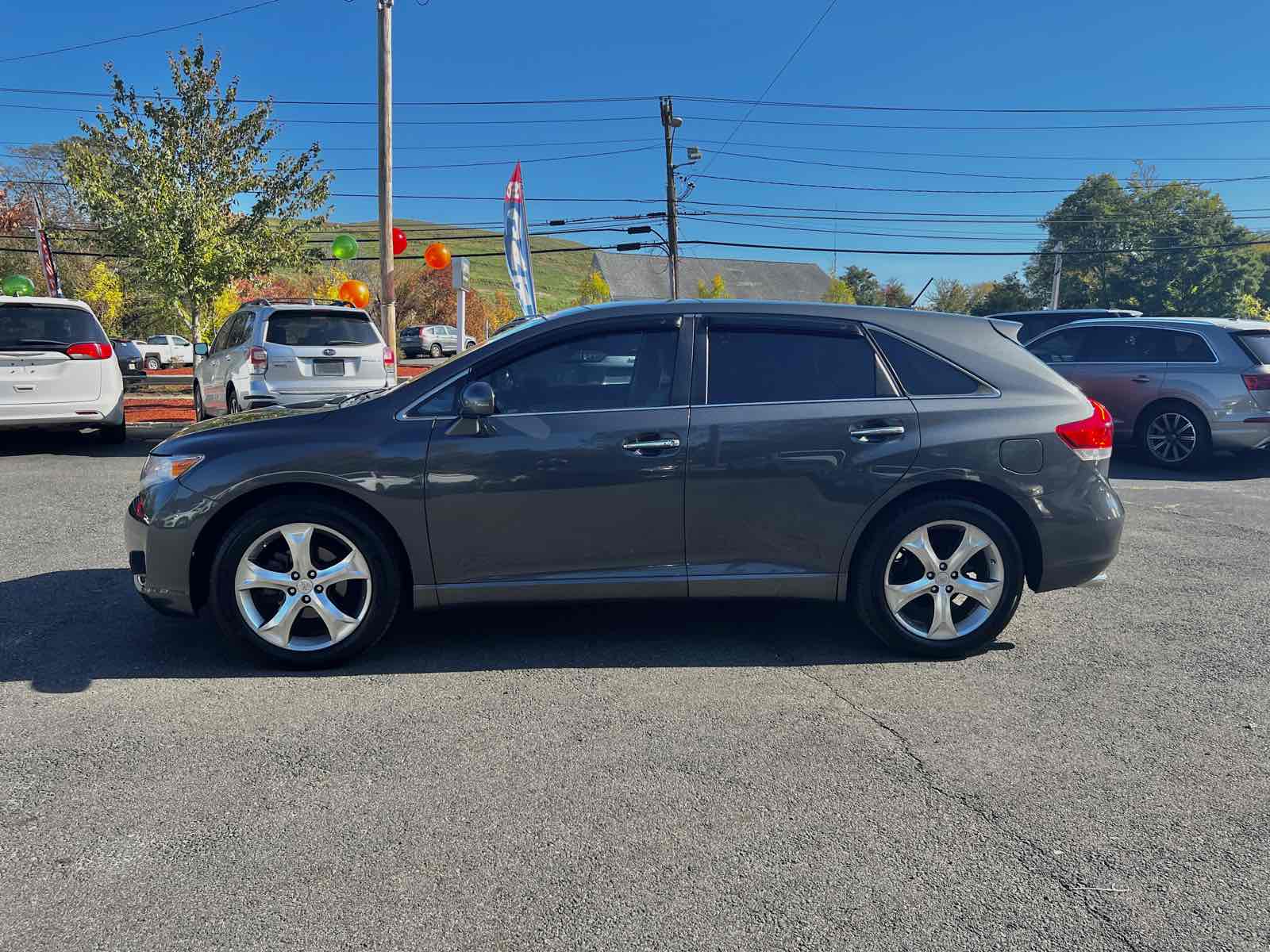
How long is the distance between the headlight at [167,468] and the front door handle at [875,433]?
9.63 ft

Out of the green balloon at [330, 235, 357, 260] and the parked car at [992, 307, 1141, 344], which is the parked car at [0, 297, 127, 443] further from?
the parked car at [992, 307, 1141, 344]

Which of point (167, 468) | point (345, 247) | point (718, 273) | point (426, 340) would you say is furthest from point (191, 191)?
point (718, 273)

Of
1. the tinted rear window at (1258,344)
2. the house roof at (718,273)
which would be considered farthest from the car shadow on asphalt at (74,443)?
the house roof at (718,273)

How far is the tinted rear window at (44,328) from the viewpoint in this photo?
10102mm

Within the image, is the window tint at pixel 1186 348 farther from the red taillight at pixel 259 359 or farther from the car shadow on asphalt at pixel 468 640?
the red taillight at pixel 259 359

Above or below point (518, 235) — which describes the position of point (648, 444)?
below

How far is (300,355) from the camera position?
35.3 ft

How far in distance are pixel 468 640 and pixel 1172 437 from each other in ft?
30.1

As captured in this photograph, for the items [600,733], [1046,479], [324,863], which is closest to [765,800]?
[600,733]

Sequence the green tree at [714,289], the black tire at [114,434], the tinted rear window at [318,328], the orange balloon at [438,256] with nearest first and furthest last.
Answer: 1. the tinted rear window at [318,328]
2. the black tire at [114,434]
3. the orange balloon at [438,256]
4. the green tree at [714,289]

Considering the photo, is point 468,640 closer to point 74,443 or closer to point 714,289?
point 74,443

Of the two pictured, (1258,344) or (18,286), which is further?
(18,286)

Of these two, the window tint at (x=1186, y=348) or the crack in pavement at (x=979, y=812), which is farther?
the window tint at (x=1186, y=348)

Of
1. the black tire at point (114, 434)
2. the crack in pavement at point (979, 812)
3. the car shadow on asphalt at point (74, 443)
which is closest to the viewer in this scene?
the crack in pavement at point (979, 812)
